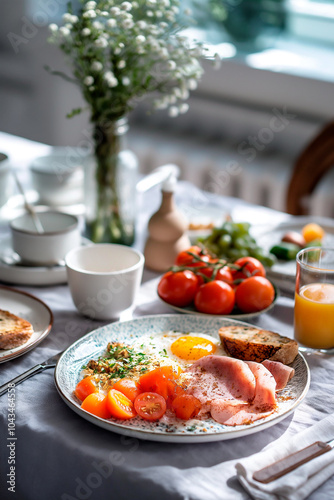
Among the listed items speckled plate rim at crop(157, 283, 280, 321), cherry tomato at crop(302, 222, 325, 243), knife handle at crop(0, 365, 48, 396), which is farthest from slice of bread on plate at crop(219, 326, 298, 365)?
cherry tomato at crop(302, 222, 325, 243)

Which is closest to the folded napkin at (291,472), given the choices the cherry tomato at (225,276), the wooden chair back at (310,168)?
the cherry tomato at (225,276)

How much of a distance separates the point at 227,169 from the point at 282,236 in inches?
54.0

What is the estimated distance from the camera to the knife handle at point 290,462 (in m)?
0.81

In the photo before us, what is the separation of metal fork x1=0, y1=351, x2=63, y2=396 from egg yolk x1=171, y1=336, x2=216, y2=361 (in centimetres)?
21

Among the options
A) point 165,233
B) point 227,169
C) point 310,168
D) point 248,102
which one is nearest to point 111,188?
point 165,233

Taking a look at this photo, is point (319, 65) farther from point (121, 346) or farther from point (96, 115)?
point (121, 346)

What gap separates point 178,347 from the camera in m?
1.11

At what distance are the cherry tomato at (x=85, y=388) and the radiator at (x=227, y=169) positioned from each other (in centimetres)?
198

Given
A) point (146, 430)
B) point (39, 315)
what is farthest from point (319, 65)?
point (146, 430)

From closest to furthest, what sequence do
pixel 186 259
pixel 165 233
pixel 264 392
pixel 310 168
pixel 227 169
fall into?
1. pixel 264 392
2. pixel 186 259
3. pixel 165 233
4. pixel 310 168
5. pixel 227 169

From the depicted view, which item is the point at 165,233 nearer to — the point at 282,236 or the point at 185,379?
the point at 282,236

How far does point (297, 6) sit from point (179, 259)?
2.24m

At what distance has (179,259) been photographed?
1.39m

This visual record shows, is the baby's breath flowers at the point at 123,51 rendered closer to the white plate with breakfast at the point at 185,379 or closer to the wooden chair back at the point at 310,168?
the white plate with breakfast at the point at 185,379
